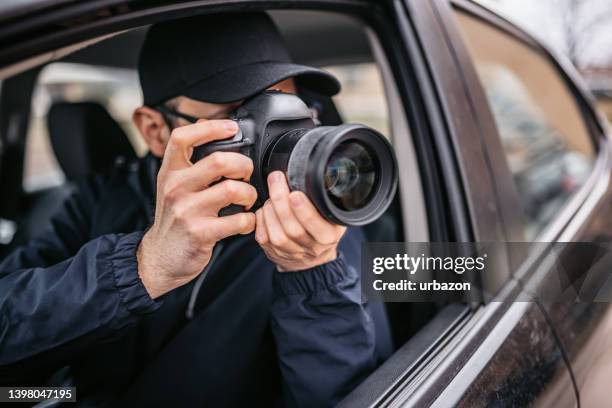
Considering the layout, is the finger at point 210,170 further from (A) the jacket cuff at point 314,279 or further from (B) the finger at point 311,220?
(A) the jacket cuff at point 314,279

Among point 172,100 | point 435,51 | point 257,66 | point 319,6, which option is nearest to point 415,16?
point 435,51

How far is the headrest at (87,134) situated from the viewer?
2.15 meters

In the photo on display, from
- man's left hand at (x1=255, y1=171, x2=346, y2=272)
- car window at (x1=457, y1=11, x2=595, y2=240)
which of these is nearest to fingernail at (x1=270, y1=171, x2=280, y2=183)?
man's left hand at (x1=255, y1=171, x2=346, y2=272)

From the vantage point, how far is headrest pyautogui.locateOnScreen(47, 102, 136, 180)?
215cm

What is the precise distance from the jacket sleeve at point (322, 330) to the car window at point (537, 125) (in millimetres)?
954

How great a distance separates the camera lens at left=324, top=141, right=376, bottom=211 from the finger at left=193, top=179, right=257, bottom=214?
145mm

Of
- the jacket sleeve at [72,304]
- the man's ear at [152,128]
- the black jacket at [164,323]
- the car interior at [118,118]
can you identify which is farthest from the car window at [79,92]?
the jacket sleeve at [72,304]

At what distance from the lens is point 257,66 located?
3.80 feet

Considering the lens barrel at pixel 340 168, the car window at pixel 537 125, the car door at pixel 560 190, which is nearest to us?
the lens barrel at pixel 340 168

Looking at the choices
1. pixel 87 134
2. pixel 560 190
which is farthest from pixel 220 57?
pixel 560 190

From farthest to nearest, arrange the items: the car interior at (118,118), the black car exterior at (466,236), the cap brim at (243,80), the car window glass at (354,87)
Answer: the car window glass at (354,87)
the car interior at (118,118)
the cap brim at (243,80)
the black car exterior at (466,236)

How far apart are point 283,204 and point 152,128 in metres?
0.69

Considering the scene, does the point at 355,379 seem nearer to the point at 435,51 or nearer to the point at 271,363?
the point at 271,363

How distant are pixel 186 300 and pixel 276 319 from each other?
0.97ft
